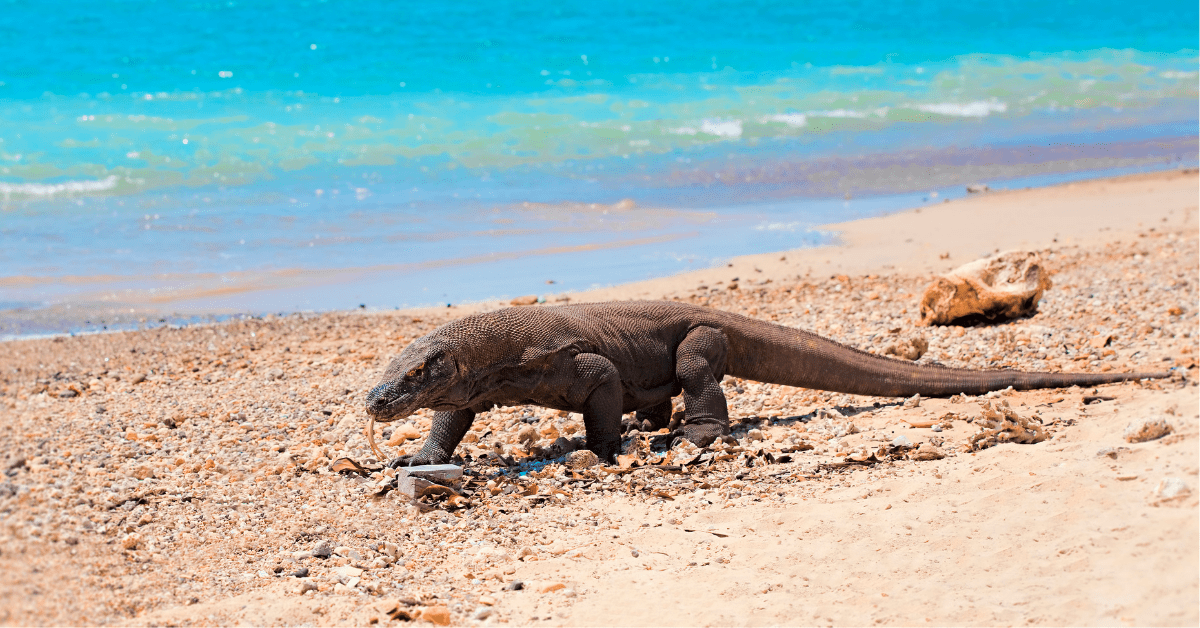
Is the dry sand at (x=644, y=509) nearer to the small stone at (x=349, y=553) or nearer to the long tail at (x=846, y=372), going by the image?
the small stone at (x=349, y=553)

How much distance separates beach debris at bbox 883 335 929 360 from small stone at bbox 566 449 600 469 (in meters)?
3.04

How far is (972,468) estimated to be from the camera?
194 inches

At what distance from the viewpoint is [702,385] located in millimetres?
6059

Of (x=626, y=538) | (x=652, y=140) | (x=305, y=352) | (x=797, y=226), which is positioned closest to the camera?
(x=626, y=538)

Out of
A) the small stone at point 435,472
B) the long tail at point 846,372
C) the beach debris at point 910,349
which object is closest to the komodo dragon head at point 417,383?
the small stone at point 435,472

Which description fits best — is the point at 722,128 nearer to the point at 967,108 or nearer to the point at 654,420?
the point at 967,108

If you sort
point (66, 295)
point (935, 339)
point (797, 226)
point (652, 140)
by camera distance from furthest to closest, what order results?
point (652, 140) < point (797, 226) < point (66, 295) < point (935, 339)

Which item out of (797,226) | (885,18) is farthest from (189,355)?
(885,18)

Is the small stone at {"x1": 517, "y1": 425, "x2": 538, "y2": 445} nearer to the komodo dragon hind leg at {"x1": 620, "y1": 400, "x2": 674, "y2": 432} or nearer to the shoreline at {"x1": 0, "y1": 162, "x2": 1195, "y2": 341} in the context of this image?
the komodo dragon hind leg at {"x1": 620, "y1": 400, "x2": 674, "y2": 432}

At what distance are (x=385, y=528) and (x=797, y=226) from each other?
1165 centimetres

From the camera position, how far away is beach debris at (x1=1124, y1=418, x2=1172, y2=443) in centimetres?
454

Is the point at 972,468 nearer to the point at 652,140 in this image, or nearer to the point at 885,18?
the point at 652,140

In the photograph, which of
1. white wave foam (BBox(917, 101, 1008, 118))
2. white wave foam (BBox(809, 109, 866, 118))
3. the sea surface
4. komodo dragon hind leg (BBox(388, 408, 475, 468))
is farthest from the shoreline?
white wave foam (BBox(917, 101, 1008, 118))

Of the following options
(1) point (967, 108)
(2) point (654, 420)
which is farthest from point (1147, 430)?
(1) point (967, 108)
